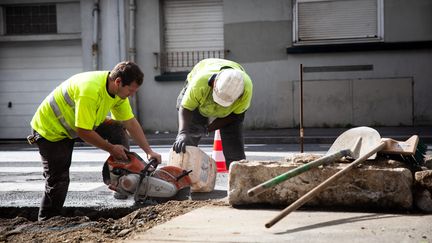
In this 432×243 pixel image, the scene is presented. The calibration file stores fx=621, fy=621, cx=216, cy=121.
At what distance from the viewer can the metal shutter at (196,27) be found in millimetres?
15344

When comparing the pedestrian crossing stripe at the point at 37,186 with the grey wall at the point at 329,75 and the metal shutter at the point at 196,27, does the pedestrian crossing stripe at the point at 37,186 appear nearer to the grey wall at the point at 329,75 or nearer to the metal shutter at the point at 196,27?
the grey wall at the point at 329,75

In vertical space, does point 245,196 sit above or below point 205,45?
below

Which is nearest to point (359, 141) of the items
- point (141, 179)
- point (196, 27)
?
point (141, 179)

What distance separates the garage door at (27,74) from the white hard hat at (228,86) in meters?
10.5

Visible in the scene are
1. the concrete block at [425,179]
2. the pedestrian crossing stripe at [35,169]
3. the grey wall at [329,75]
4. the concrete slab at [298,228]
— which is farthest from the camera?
the grey wall at [329,75]

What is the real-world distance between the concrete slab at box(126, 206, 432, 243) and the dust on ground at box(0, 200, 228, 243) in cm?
25

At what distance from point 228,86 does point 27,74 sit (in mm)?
11314

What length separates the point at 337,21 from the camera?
48.2ft

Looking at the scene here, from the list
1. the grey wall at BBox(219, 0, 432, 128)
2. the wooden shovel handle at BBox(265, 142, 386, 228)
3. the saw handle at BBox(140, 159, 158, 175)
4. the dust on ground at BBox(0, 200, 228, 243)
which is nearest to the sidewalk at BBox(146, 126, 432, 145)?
the grey wall at BBox(219, 0, 432, 128)

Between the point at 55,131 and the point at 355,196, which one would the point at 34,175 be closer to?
the point at 55,131

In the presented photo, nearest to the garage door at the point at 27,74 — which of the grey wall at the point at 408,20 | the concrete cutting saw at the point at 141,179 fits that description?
the grey wall at the point at 408,20

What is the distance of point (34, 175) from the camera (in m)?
8.25

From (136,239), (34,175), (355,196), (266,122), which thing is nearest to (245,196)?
(355,196)

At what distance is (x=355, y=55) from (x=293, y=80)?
1555mm
